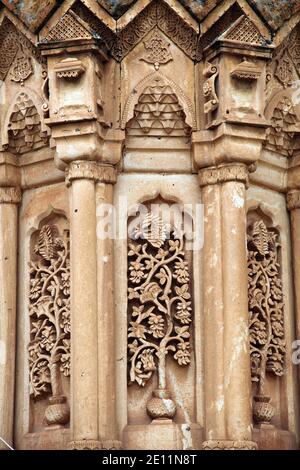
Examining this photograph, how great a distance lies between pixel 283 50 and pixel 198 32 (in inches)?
34.7

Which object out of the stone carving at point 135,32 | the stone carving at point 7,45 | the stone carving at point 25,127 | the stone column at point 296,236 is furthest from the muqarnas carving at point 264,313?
the stone carving at point 7,45

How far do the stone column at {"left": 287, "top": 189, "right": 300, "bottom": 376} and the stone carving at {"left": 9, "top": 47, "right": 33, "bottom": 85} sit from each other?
8.82 ft

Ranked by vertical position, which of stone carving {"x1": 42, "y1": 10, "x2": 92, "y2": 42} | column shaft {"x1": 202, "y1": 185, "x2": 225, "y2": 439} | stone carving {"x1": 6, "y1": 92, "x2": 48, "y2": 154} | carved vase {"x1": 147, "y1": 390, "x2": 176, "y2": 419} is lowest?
carved vase {"x1": 147, "y1": 390, "x2": 176, "y2": 419}

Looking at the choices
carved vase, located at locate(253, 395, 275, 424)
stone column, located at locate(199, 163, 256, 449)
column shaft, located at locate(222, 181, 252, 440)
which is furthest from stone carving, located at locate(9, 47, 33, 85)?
carved vase, located at locate(253, 395, 275, 424)

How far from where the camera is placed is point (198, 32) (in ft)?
50.1

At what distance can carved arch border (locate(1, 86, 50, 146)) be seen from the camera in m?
15.3

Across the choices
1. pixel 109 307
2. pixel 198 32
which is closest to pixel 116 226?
pixel 109 307

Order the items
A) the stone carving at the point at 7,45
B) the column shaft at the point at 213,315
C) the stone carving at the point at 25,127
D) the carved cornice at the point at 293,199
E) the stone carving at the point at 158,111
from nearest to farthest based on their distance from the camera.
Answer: the column shaft at the point at 213,315 → the stone carving at the point at 158,111 → the stone carving at the point at 25,127 → the stone carving at the point at 7,45 → the carved cornice at the point at 293,199

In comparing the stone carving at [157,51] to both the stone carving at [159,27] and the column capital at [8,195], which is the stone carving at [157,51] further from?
the column capital at [8,195]

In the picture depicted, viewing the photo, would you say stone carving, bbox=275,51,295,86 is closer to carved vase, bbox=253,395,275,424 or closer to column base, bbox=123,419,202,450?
carved vase, bbox=253,395,275,424

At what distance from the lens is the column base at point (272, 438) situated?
15.0 m

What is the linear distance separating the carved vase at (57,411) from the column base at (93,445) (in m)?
0.54

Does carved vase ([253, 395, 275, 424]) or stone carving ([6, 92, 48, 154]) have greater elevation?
stone carving ([6, 92, 48, 154])

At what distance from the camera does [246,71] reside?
14984mm
